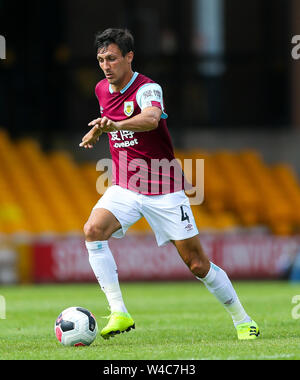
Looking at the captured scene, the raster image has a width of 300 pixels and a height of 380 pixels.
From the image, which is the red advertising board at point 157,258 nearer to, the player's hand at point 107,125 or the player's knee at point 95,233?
the player's knee at point 95,233

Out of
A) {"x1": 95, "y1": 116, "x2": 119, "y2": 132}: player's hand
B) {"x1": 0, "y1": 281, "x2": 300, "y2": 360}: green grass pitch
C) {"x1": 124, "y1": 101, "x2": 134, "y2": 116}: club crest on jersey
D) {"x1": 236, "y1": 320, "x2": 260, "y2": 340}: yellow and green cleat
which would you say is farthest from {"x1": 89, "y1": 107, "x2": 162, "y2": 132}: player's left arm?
{"x1": 236, "y1": 320, "x2": 260, "y2": 340}: yellow and green cleat

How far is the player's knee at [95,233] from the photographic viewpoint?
7.10 metres

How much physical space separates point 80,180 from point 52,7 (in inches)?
152

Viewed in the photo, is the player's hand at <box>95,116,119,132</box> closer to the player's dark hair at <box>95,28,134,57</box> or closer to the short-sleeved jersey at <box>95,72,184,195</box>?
the short-sleeved jersey at <box>95,72,184,195</box>

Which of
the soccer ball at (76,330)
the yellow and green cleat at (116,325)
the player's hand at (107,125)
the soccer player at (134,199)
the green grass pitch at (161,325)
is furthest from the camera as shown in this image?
the soccer player at (134,199)

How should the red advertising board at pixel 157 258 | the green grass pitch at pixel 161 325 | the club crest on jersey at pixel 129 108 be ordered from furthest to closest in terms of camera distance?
the red advertising board at pixel 157 258
the club crest on jersey at pixel 129 108
the green grass pitch at pixel 161 325

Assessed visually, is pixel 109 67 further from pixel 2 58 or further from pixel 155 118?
pixel 2 58

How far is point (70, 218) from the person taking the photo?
17.7 metres

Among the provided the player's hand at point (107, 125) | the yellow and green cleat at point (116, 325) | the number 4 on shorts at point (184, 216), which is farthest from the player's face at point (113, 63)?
the yellow and green cleat at point (116, 325)

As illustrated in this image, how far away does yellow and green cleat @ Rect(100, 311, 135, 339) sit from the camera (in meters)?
7.04

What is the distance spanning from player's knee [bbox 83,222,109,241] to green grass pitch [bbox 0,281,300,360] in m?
0.81

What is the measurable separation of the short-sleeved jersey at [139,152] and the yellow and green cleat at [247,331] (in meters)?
1.19

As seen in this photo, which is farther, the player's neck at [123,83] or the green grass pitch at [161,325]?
the player's neck at [123,83]

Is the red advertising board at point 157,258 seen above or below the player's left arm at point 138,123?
below
